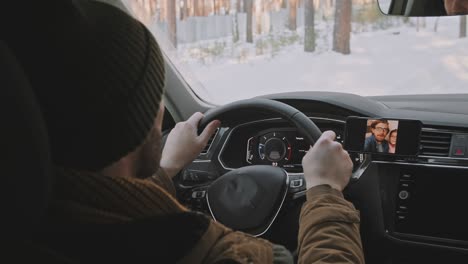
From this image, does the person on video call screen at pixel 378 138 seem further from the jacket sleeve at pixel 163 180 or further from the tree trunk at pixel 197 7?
the tree trunk at pixel 197 7

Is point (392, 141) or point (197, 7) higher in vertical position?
point (197, 7)

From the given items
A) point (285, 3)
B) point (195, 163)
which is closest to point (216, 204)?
point (195, 163)

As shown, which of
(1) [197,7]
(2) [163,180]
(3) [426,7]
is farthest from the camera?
(1) [197,7]

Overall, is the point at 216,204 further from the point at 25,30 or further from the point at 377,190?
the point at 25,30

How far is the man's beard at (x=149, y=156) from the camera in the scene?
121 cm

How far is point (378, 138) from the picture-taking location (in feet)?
7.86

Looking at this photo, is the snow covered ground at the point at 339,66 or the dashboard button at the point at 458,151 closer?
the dashboard button at the point at 458,151

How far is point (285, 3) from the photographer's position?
3.71 m

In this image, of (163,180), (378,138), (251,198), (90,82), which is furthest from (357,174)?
(90,82)

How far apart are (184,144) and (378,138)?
75cm

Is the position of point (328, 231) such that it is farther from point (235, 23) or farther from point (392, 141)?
point (235, 23)

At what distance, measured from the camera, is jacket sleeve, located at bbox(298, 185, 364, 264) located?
1503mm

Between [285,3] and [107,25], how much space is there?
9.03 ft

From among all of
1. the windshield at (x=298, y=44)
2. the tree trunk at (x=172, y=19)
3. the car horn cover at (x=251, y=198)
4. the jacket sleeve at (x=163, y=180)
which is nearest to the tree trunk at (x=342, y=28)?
the windshield at (x=298, y=44)
